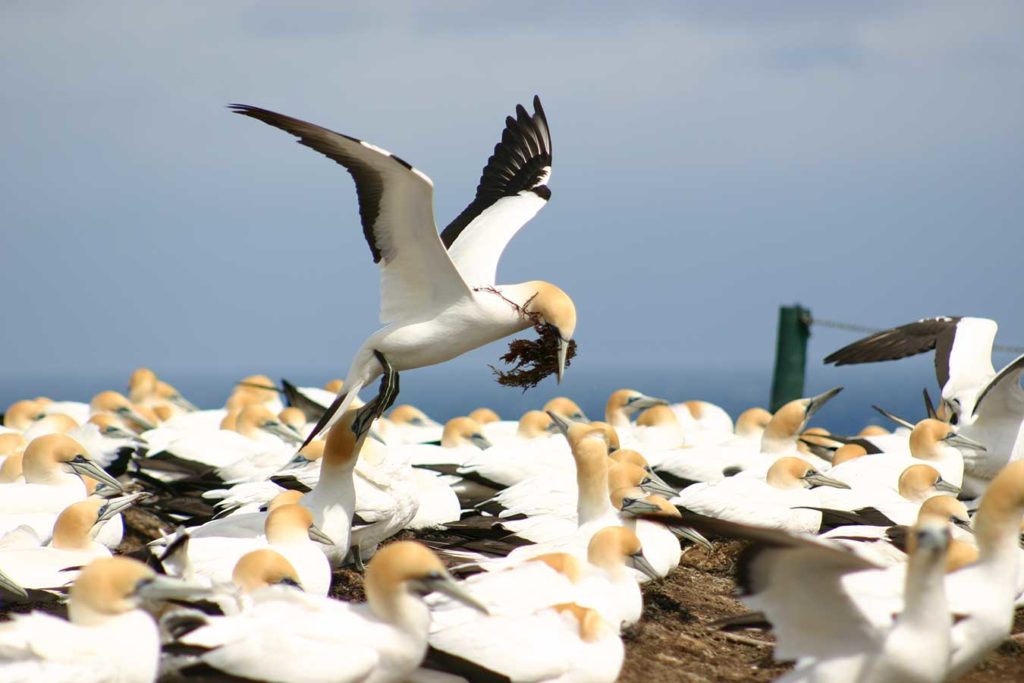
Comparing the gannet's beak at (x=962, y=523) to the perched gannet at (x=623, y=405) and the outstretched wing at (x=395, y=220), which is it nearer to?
the outstretched wing at (x=395, y=220)

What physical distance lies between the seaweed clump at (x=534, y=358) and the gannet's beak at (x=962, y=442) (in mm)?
3112

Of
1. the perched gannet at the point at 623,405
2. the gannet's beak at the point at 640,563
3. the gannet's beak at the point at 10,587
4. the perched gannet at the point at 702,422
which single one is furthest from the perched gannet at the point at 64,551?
the perched gannet at the point at 702,422

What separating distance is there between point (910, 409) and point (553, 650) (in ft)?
301

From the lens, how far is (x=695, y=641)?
587 centimetres

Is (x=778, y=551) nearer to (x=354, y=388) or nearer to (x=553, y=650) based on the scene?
(x=553, y=650)

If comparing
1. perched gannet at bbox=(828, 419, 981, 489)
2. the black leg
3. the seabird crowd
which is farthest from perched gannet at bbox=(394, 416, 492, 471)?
perched gannet at bbox=(828, 419, 981, 489)

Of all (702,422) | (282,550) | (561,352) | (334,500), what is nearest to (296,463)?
(334,500)

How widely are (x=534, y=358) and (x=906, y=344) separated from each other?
4408 millimetres

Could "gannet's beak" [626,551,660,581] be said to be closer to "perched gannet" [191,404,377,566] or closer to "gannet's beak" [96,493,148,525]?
"perched gannet" [191,404,377,566]

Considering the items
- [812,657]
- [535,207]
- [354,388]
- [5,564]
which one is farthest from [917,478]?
[5,564]

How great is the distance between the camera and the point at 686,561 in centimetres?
724

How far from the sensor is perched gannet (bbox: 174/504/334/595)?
5.40 m

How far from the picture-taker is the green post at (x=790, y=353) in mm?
14273

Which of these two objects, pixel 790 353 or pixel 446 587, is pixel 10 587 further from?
pixel 790 353
